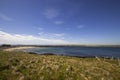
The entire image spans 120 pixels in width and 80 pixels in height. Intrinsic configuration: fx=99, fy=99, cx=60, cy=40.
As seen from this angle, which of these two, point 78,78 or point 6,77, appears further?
point 78,78

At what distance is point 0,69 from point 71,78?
23.8 feet

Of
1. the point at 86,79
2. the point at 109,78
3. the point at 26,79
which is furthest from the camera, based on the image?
the point at 109,78

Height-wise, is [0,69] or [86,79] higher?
[0,69]

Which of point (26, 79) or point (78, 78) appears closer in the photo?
point (26, 79)

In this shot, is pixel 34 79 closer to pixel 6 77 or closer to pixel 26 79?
pixel 26 79

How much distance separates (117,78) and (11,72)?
10.7 m

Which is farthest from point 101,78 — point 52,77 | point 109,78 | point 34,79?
point 34,79

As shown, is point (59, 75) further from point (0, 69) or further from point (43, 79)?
point (0, 69)

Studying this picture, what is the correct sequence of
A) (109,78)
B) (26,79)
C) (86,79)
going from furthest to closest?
(109,78) < (86,79) < (26,79)

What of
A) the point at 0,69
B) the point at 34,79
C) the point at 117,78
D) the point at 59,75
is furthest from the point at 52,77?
the point at 117,78

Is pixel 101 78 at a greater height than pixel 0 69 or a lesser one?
lesser

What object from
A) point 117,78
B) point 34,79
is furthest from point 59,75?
point 117,78

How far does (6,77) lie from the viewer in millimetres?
8703

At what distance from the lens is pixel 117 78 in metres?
10.2
